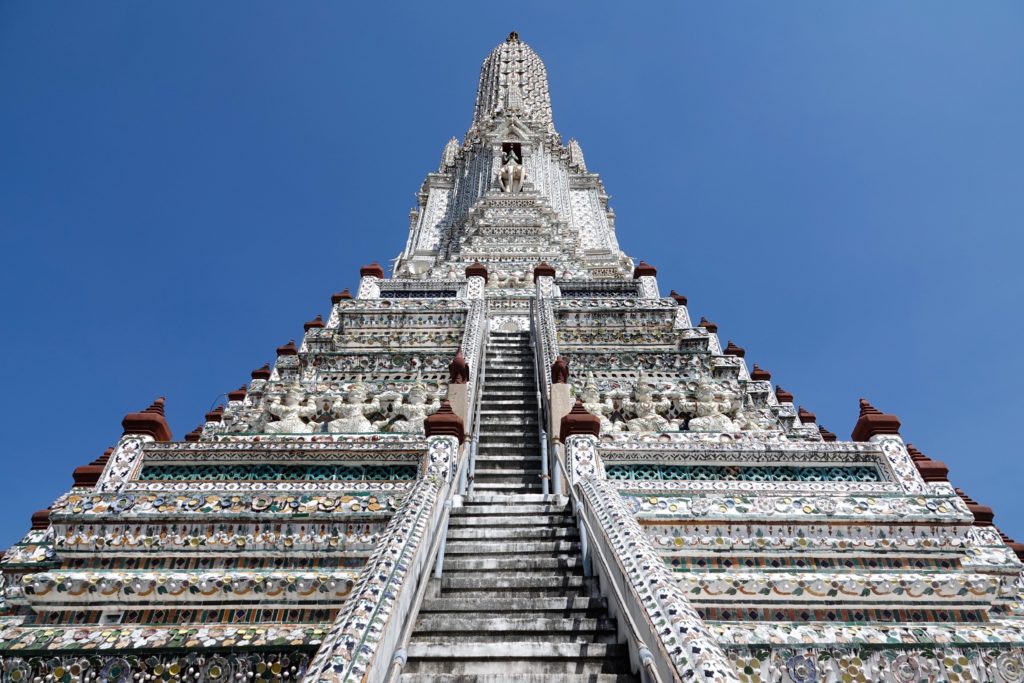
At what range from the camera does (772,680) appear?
13.8ft

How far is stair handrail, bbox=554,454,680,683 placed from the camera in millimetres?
3369

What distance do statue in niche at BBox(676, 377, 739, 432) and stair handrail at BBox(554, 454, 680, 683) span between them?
315cm

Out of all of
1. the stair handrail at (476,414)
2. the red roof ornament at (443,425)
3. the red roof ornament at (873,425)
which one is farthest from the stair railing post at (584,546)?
the red roof ornament at (873,425)

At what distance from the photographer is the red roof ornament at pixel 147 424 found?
6.66 meters

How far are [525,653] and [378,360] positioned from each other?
6905 millimetres

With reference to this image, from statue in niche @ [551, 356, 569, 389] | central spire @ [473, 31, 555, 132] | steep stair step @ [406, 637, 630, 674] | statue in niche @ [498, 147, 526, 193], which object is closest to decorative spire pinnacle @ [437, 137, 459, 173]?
central spire @ [473, 31, 555, 132]

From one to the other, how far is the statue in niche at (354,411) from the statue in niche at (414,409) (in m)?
0.34

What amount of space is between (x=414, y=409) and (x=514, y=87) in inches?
1135

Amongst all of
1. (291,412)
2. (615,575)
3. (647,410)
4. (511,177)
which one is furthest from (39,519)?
(511,177)

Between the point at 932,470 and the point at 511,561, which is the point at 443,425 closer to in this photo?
the point at 511,561

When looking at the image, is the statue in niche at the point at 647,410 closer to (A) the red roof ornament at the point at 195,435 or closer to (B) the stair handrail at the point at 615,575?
(B) the stair handrail at the point at 615,575

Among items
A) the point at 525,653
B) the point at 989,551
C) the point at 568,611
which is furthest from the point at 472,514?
the point at 989,551

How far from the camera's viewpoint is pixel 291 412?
892 centimetres

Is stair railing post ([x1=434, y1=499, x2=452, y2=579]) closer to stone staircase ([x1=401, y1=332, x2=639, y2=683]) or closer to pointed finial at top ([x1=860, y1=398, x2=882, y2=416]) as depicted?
stone staircase ([x1=401, y1=332, x2=639, y2=683])
